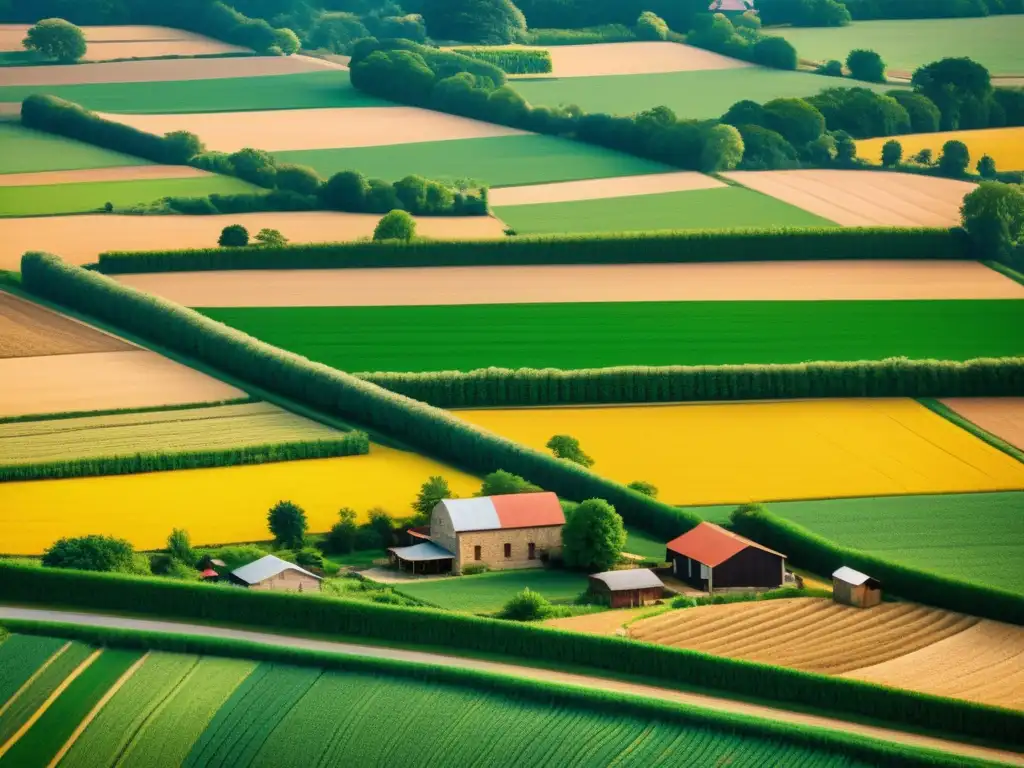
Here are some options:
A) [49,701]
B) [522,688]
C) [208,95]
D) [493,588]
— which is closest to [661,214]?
[208,95]

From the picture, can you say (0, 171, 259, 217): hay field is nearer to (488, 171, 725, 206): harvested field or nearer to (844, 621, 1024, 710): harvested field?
(488, 171, 725, 206): harvested field

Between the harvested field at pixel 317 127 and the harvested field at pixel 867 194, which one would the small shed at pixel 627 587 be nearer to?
the harvested field at pixel 867 194

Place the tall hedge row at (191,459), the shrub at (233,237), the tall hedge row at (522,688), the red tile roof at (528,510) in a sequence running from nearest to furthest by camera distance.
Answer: the tall hedge row at (522,688) < the red tile roof at (528,510) < the tall hedge row at (191,459) < the shrub at (233,237)

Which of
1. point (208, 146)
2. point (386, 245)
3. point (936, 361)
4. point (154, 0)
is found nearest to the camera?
point (936, 361)

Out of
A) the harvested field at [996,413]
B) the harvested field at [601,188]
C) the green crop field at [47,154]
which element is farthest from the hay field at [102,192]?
the harvested field at [996,413]

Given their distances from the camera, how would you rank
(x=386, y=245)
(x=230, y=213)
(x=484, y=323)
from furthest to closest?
(x=230, y=213) < (x=386, y=245) < (x=484, y=323)

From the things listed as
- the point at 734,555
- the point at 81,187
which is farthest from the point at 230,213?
the point at 734,555

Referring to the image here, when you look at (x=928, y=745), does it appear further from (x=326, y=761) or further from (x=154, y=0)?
(x=154, y=0)
